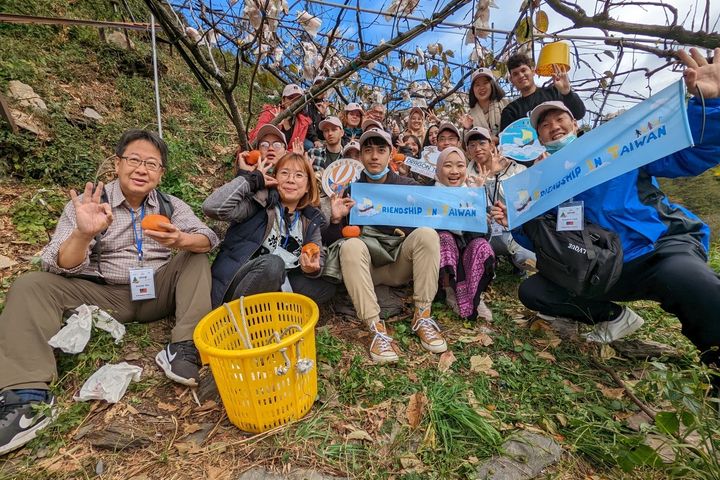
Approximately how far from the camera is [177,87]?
7.31 m

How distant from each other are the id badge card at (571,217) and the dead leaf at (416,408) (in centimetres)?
154

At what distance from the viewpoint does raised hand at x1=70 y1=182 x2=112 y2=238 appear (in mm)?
2098

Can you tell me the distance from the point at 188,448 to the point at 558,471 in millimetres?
1955

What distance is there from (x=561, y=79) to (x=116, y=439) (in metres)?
4.46

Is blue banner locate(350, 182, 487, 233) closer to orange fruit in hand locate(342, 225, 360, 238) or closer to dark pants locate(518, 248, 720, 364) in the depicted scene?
orange fruit in hand locate(342, 225, 360, 238)

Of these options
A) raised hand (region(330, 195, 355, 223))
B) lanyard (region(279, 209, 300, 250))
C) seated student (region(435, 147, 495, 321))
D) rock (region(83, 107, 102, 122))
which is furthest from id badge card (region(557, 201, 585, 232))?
rock (region(83, 107, 102, 122))

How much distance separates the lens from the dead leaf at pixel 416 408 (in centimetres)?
Answer: 205

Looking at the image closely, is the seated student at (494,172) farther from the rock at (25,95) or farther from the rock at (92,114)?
the rock at (25,95)

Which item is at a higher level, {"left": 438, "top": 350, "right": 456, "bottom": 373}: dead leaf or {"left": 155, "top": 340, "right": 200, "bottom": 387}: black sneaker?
{"left": 155, "top": 340, "right": 200, "bottom": 387}: black sneaker

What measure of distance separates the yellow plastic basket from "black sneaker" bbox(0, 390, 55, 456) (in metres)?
0.89

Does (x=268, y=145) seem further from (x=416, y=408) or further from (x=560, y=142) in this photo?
(x=416, y=408)

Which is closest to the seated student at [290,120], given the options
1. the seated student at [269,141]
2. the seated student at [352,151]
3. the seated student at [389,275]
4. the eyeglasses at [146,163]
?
the seated student at [352,151]

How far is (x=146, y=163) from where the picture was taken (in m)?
2.46

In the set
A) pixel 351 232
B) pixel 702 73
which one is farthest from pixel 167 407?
pixel 702 73
